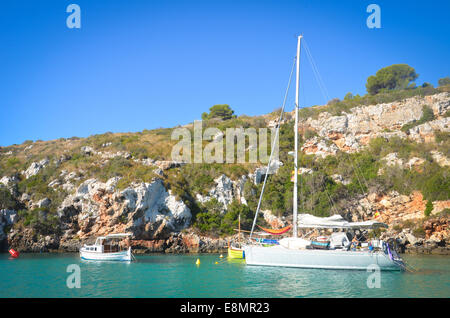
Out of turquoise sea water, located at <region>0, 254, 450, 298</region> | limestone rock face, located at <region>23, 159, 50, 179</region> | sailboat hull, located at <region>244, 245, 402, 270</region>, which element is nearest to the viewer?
turquoise sea water, located at <region>0, 254, 450, 298</region>

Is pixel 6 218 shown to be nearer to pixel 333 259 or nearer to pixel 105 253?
pixel 105 253

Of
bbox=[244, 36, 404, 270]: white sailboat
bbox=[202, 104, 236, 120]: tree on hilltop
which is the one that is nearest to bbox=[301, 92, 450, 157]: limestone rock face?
bbox=[202, 104, 236, 120]: tree on hilltop

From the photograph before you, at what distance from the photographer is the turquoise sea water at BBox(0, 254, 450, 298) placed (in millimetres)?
16344

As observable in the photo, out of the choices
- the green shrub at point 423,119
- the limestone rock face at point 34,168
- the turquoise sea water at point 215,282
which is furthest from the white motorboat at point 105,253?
the green shrub at point 423,119

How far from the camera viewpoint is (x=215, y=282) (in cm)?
1914

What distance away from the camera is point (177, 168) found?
49.4 metres

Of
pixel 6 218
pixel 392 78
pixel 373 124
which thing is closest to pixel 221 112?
pixel 373 124

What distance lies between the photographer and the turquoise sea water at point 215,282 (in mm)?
16344

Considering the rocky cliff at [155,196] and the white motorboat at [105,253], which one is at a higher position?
the rocky cliff at [155,196]

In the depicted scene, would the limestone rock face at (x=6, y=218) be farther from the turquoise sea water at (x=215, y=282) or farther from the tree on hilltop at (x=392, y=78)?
the tree on hilltop at (x=392, y=78)

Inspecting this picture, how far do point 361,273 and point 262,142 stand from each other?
37785mm

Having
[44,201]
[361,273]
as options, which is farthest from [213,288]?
[44,201]

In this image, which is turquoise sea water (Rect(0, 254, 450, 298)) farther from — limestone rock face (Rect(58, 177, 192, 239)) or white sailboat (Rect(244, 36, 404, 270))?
limestone rock face (Rect(58, 177, 192, 239))

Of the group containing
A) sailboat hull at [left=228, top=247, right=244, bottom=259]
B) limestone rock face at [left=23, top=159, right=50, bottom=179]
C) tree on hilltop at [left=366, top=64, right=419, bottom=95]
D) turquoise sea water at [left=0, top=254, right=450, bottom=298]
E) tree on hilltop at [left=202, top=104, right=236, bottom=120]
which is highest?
tree on hilltop at [left=366, top=64, right=419, bottom=95]
